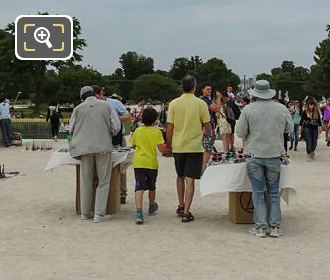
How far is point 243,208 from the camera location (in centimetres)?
787

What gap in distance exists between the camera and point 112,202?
8516mm

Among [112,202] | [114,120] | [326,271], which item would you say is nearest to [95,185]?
[112,202]

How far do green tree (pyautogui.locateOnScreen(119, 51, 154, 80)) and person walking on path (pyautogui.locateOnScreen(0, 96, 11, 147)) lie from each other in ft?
361

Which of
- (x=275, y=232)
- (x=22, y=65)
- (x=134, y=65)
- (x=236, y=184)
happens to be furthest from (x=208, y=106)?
(x=134, y=65)

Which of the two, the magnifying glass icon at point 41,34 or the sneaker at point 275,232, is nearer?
the sneaker at point 275,232

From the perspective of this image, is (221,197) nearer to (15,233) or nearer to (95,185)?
(95,185)

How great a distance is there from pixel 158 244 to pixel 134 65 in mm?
125634

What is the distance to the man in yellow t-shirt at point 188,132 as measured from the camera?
25.6 feet

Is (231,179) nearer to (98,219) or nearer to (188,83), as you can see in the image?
(188,83)

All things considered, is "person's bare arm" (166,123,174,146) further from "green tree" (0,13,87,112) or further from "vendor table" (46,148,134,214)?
"green tree" (0,13,87,112)

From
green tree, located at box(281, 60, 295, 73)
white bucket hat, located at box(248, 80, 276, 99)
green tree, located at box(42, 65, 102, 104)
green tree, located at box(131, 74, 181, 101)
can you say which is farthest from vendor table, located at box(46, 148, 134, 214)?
green tree, located at box(281, 60, 295, 73)

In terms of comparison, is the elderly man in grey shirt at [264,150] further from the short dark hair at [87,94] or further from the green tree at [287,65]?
the green tree at [287,65]

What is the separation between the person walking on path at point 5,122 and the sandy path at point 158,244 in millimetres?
9637

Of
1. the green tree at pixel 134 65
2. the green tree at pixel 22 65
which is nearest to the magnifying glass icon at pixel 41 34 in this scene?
the green tree at pixel 22 65
